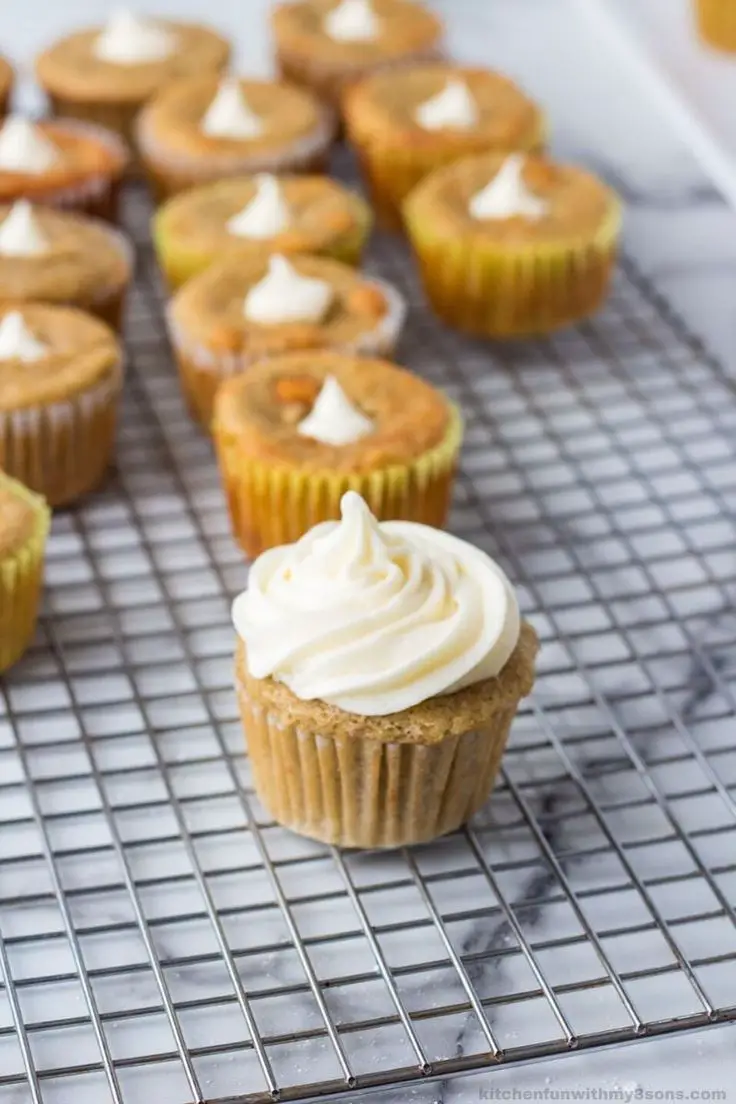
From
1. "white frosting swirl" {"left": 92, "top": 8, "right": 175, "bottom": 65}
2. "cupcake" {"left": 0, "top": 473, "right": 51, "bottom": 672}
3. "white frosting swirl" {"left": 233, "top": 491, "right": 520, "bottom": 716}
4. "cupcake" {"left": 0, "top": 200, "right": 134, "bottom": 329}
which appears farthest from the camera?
"white frosting swirl" {"left": 92, "top": 8, "right": 175, "bottom": 65}

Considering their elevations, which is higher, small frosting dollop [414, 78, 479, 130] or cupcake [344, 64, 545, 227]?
small frosting dollop [414, 78, 479, 130]

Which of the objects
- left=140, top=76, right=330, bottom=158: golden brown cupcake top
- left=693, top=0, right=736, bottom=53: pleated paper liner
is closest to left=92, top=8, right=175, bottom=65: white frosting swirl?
left=140, top=76, right=330, bottom=158: golden brown cupcake top

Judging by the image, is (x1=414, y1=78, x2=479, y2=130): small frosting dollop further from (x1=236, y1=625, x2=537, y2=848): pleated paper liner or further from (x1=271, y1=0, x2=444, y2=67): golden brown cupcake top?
(x1=236, y1=625, x2=537, y2=848): pleated paper liner

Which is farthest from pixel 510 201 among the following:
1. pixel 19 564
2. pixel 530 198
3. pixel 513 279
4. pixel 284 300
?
pixel 19 564

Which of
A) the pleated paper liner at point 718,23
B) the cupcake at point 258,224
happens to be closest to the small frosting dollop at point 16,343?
the cupcake at point 258,224

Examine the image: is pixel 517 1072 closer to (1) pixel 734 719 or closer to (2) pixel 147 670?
(1) pixel 734 719

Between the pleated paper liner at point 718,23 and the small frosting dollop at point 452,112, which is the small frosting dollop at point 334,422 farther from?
the small frosting dollop at point 452,112

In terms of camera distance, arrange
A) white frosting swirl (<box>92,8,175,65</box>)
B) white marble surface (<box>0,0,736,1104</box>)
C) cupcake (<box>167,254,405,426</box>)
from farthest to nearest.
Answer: white frosting swirl (<box>92,8,175,65</box>) → cupcake (<box>167,254,405,426</box>) → white marble surface (<box>0,0,736,1104</box>)

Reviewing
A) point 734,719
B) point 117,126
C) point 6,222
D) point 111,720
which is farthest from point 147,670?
point 117,126
